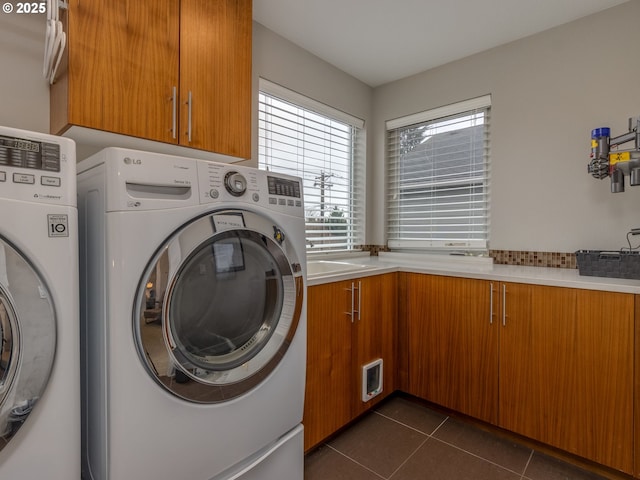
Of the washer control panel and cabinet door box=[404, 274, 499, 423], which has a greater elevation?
the washer control panel

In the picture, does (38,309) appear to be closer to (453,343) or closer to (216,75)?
(216,75)

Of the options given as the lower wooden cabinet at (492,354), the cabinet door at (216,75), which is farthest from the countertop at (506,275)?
the cabinet door at (216,75)

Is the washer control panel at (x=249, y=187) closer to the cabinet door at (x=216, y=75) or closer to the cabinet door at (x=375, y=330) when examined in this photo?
the cabinet door at (x=216, y=75)

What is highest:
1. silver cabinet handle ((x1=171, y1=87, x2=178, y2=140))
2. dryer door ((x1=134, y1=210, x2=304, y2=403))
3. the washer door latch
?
silver cabinet handle ((x1=171, y1=87, x2=178, y2=140))

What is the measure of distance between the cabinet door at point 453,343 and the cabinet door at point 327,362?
1.71ft

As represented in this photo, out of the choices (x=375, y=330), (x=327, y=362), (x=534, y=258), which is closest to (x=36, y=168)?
(x=327, y=362)

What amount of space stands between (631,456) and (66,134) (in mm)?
2616

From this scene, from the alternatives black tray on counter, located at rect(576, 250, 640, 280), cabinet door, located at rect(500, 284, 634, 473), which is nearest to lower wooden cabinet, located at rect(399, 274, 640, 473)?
cabinet door, located at rect(500, 284, 634, 473)

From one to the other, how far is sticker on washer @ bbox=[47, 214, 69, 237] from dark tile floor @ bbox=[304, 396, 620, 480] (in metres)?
1.45

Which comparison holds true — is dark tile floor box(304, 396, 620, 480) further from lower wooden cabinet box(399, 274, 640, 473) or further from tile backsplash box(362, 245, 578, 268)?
tile backsplash box(362, 245, 578, 268)

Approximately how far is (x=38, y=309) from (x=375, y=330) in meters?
1.63

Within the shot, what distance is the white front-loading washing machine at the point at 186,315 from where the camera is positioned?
869mm

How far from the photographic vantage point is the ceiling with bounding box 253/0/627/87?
Answer: 191cm

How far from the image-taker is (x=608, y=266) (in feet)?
5.40
